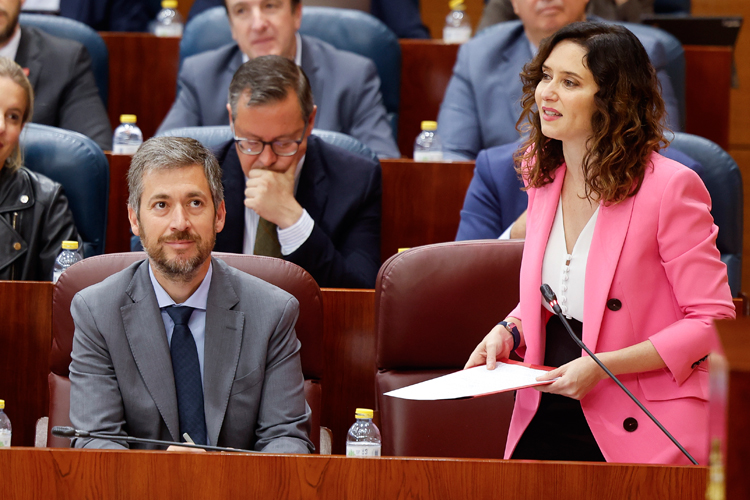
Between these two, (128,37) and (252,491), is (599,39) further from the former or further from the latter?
(128,37)

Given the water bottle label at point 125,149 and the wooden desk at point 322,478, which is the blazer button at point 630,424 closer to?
the wooden desk at point 322,478

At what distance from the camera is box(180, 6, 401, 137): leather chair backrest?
2359 mm

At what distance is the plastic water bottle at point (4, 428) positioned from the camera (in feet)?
4.21

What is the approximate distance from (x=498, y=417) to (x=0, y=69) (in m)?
1.08

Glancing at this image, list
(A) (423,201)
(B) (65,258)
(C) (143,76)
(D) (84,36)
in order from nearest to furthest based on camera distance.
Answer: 1. (B) (65,258)
2. (A) (423,201)
3. (D) (84,36)
4. (C) (143,76)

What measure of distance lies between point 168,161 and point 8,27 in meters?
1.16

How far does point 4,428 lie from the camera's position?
4.33 ft

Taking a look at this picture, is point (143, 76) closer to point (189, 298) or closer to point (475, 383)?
point (189, 298)

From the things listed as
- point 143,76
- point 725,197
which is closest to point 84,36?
point 143,76

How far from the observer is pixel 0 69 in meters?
1.66

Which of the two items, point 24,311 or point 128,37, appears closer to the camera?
point 24,311

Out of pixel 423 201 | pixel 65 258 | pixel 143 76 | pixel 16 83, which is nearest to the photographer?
pixel 65 258

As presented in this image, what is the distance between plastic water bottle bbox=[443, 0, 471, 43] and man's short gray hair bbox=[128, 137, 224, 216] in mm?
1473

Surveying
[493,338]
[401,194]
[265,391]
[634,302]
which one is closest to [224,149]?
[401,194]
